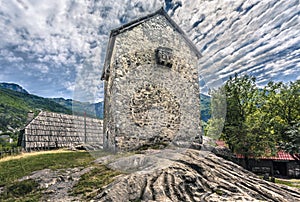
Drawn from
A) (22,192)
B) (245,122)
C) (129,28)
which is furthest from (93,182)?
(245,122)

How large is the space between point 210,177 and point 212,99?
217cm

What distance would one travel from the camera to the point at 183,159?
18.9 ft

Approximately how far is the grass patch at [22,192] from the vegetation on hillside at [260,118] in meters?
10.5

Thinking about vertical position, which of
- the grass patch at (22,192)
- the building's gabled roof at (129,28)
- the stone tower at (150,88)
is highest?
the building's gabled roof at (129,28)

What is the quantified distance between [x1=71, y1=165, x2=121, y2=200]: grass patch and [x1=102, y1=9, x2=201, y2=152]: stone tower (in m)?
2.63

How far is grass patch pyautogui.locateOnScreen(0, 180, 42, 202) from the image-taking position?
13.7 feet

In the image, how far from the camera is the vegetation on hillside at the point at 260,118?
13.7 metres

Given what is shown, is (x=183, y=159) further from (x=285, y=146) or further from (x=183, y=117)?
(x=285, y=146)

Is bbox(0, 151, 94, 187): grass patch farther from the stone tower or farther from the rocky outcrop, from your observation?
the rocky outcrop

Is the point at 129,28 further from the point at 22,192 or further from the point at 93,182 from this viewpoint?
the point at 22,192

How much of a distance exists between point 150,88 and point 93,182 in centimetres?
545

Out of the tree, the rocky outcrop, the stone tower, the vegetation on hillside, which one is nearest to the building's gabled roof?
the stone tower

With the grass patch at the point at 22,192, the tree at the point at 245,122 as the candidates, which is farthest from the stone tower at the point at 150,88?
the tree at the point at 245,122

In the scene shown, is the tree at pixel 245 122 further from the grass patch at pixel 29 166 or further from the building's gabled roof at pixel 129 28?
the grass patch at pixel 29 166
